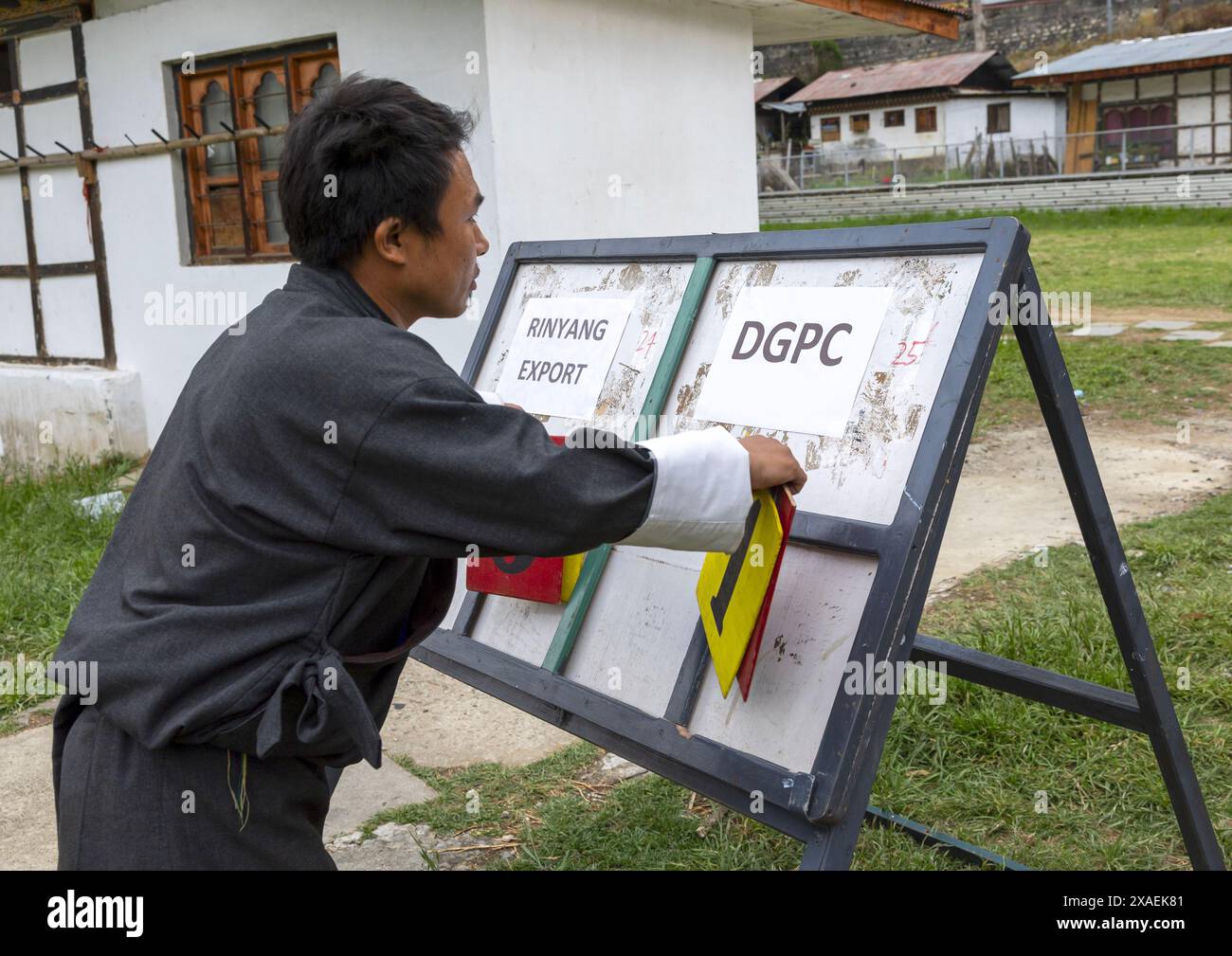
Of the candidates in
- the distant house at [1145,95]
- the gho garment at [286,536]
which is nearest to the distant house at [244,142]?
the gho garment at [286,536]

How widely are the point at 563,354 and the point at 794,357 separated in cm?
75

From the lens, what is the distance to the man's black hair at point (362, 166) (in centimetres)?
181

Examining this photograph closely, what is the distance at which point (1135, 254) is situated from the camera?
1656 centimetres

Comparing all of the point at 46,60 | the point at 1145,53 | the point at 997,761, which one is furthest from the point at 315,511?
the point at 1145,53

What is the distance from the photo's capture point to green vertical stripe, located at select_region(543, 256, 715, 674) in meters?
2.64

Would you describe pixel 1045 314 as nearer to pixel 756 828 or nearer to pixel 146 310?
pixel 756 828

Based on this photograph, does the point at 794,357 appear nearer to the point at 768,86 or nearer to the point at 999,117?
the point at 999,117

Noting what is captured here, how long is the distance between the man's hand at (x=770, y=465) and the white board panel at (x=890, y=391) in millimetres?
196

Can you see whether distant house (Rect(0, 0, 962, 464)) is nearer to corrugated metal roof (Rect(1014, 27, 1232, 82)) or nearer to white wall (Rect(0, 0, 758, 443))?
white wall (Rect(0, 0, 758, 443))

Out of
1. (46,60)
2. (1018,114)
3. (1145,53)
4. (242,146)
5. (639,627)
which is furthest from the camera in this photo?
(1018,114)

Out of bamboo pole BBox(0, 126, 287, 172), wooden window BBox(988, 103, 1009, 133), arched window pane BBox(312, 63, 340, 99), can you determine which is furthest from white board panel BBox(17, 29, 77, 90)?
wooden window BBox(988, 103, 1009, 133)

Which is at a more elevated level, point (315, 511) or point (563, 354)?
point (563, 354)

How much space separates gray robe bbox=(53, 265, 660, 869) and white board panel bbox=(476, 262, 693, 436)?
911mm

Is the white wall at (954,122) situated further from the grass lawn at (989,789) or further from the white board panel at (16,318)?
the grass lawn at (989,789)
